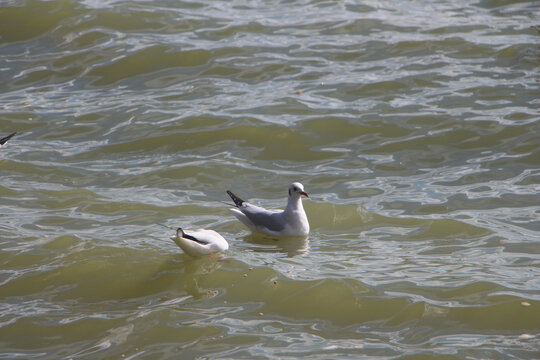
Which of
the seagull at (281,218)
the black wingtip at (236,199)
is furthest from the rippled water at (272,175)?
the black wingtip at (236,199)

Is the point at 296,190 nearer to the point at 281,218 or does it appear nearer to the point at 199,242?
the point at 281,218

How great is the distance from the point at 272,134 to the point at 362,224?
310 centimetres

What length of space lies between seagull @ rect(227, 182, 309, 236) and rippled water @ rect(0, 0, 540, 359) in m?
0.14

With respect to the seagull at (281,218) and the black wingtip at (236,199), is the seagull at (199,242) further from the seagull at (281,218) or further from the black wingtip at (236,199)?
the black wingtip at (236,199)

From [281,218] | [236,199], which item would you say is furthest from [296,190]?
[236,199]

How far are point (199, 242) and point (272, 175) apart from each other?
296 cm

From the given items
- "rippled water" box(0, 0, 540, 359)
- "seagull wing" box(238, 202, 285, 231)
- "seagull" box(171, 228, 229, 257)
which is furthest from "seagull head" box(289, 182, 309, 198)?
"seagull" box(171, 228, 229, 257)

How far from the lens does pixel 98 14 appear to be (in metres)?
16.1

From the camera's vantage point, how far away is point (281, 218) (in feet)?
27.5

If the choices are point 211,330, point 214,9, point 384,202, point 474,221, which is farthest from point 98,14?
point 211,330

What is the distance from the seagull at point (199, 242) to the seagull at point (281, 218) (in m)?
0.92

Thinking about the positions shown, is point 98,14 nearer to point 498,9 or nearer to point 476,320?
point 498,9

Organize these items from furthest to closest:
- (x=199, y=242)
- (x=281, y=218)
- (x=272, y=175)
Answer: (x=272, y=175), (x=281, y=218), (x=199, y=242)

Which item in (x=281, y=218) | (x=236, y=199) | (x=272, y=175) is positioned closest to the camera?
(x=281, y=218)
